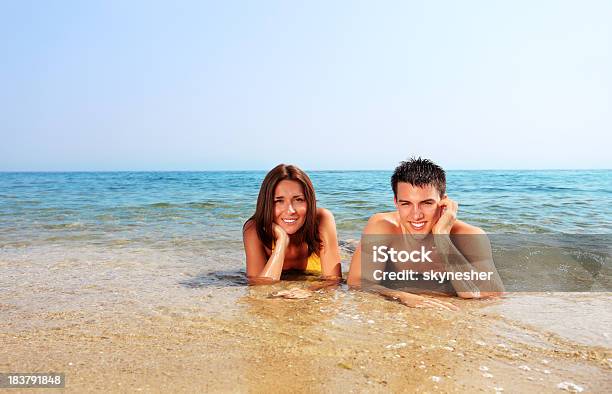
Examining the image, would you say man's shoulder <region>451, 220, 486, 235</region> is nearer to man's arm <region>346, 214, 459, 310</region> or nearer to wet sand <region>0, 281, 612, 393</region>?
man's arm <region>346, 214, 459, 310</region>

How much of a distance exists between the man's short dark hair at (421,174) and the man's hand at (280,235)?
1.27m

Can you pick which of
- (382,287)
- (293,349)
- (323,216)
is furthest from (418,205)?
(293,349)

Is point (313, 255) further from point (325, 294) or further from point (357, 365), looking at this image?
point (357, 365)

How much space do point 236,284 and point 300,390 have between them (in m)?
2.58

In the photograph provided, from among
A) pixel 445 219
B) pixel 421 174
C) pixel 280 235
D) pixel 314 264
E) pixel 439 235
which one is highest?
pixel 421 174

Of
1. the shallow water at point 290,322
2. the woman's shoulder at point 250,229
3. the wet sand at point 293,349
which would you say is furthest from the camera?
the woman's shoulder at point 250,229

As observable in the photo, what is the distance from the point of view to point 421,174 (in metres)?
4.25

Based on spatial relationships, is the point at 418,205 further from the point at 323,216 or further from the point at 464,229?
the point at 323,216

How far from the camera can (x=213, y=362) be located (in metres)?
2.56

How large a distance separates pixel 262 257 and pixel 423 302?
6.05 ft

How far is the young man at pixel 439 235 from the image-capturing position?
4207 millimetres

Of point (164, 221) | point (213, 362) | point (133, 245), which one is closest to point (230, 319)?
point (213, 362)

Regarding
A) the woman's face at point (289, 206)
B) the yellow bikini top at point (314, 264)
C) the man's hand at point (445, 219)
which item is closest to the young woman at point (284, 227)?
the woman's face at point (289, 206)

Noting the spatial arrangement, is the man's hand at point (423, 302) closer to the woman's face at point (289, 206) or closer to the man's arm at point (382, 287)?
the man's arm at point (382, 287)
